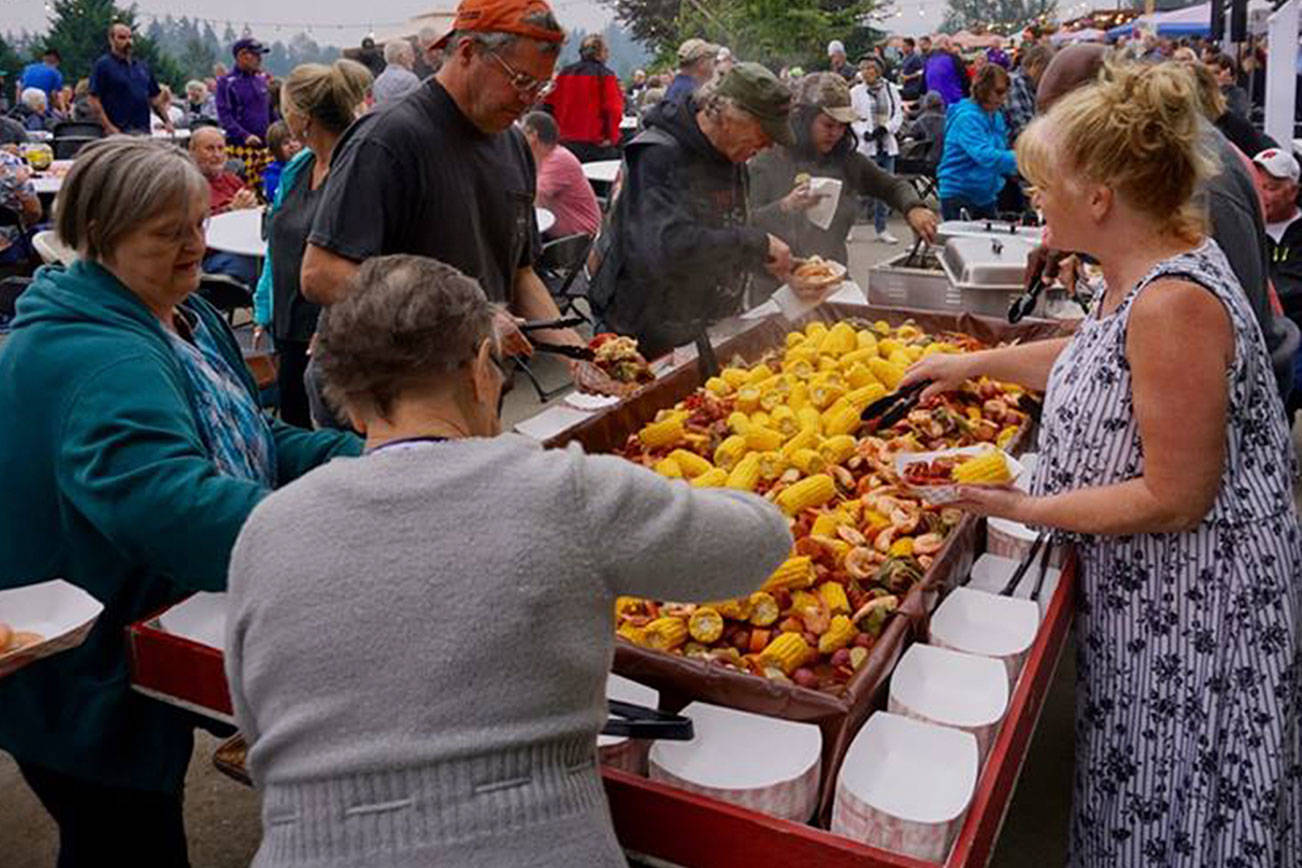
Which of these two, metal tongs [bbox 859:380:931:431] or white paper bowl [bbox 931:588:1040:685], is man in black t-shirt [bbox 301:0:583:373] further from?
white paper bowl [bbox 931:588:1040:685]

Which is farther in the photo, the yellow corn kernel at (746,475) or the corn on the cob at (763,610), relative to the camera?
the yellow corn kernel at (746,475)

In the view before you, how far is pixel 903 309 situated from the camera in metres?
4.20

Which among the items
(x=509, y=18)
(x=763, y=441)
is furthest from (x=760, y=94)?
(x=763, y=441)

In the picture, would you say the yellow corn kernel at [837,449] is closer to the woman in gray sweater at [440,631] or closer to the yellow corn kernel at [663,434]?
Result: the yellow corn kernel at [663,434]

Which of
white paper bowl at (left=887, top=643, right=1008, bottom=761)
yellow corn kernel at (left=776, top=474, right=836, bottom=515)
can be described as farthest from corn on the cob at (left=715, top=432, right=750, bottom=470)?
white paper bowl at (left=887, top=643, right=1008, bottom=761)

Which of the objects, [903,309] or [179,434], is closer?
[179,434]

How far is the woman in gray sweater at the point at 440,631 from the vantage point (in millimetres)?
1261

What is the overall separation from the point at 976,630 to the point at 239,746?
1322 millimetres

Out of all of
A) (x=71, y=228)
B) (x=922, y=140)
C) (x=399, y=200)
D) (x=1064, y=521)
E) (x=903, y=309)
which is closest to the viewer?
(x=71, y=228)

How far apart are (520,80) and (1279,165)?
137 inches

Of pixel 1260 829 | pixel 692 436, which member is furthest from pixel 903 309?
pixel 1260 829

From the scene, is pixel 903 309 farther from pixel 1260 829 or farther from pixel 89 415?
pixel 89 415

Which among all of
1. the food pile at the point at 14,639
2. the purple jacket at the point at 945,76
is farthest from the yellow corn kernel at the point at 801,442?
the purple jacket at the point at 945,76

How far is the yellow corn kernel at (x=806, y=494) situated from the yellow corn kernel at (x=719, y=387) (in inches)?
29.8
